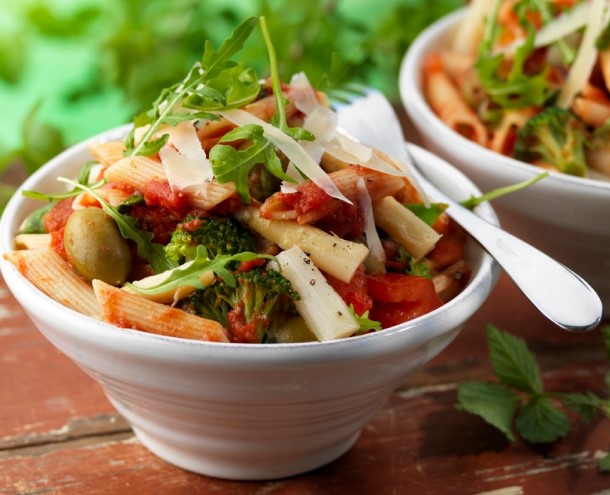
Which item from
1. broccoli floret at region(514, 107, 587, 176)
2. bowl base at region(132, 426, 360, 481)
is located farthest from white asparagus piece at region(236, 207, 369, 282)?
broccoli floret at region(514, 107, 587, 176)

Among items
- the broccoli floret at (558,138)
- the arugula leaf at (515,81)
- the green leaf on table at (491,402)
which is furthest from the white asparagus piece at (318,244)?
the arugula leaf at (515,81)

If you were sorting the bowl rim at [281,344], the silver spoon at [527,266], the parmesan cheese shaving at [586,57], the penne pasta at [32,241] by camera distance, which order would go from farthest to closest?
the parmesan cheese shaving at [586,57] → the penne pasta at [32,241] → the silver spoon at [527,266] → the bowl rim at [281,344]

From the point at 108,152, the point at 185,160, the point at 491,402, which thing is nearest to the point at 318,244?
the point at 185,160

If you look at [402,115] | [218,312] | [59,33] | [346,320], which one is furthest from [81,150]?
[59,33]

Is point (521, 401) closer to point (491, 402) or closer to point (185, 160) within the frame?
point (491, 402)

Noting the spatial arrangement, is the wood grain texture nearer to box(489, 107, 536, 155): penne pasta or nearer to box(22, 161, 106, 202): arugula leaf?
box(22, 161, 106, 202): arugula leaf

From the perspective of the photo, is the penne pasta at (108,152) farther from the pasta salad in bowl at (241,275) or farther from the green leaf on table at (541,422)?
the green leaf on table at (541,422)

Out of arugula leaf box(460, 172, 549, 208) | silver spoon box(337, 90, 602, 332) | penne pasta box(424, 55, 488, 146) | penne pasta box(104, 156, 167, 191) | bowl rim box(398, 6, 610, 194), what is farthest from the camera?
penne pasta box(424, 55, 488, 146)

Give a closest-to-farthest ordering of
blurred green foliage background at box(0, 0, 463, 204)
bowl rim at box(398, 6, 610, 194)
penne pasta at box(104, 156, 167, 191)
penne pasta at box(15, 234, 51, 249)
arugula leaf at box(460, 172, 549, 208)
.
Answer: penne pasta at box(104, 156, 167, 191) < penne pasta at box(15, 234, 51, 249) < arugula leaf at box(460, 172, 549, 208) < bowl rim at box(398, 6, 610, 194) < blurred green foliage background at box(0, 0, 463, 204)
